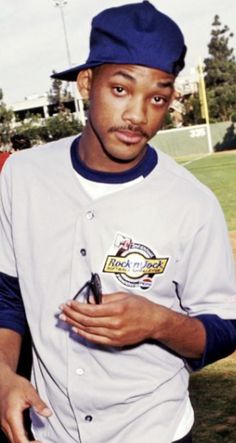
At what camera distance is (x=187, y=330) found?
6.47 ft

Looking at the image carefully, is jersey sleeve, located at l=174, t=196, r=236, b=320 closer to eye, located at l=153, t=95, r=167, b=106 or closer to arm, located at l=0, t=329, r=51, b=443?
eye, located at l=153, t=95, r=167, b=106

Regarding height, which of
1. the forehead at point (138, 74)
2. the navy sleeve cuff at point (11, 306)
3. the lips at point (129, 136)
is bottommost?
the navy sleeve cuff at point (11, 306)

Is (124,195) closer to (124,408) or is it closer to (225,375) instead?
(124,408)

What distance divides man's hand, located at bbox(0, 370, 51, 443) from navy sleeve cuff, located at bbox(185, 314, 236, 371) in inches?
17.6

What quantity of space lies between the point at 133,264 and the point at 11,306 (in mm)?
411

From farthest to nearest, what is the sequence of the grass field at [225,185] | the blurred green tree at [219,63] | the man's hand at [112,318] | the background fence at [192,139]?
the blurred green tree at [219,63] < the background fence at [192,139] < the grass field at [225,185] < the man's hand at [112,318]

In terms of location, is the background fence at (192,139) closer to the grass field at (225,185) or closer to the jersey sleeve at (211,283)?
the grass field at (225,185)

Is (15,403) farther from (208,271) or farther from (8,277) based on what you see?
(208,271)

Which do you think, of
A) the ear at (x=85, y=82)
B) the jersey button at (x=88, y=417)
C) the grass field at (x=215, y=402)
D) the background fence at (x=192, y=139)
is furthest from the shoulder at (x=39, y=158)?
A: the background fence at (x=192, y=139)

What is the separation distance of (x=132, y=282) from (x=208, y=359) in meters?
0.30

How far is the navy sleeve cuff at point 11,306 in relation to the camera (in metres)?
2.17

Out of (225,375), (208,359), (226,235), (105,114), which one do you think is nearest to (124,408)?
(208,359)

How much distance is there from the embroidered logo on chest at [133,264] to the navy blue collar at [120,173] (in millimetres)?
178

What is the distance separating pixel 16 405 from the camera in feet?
6.27
